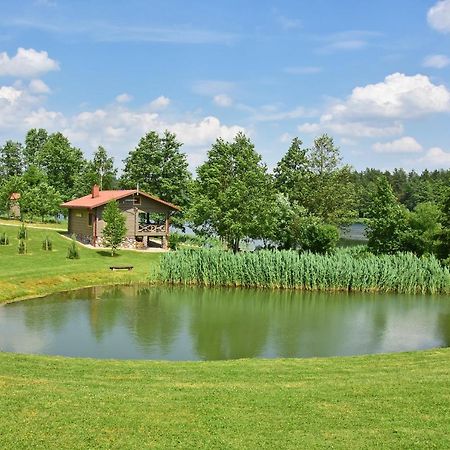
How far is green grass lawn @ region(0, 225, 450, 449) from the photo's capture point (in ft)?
30.6

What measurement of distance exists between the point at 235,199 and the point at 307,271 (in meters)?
10.1

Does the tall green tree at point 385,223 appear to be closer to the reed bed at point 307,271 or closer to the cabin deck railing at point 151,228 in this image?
the reed bed at point 307,271

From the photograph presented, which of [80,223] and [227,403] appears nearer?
[227,403]

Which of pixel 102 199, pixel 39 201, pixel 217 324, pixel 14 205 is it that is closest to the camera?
pixel 217 324

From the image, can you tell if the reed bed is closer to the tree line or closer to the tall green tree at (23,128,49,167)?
the tree line

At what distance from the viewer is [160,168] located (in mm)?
57125

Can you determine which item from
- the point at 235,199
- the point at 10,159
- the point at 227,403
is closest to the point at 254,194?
the point at 235,199

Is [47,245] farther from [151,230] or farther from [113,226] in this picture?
[151,230]

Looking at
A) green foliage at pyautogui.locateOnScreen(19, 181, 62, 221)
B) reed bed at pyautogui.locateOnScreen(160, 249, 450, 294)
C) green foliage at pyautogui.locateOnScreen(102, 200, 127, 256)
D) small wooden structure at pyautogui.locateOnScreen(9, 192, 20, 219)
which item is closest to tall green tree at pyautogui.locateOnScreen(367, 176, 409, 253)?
reed bed at pyautogui.locateOnScreen(160, 249, 450, 294)

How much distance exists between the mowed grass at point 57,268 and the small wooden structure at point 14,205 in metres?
14.3

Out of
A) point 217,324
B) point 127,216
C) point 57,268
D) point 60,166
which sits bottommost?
point 217,324

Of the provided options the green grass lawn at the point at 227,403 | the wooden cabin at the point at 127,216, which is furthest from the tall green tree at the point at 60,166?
the green grass lawn at the point at 227,403

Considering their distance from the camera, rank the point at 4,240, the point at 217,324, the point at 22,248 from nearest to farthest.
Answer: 1. the point at 217,324
2. the point at 22,248
3. the point at 4,240

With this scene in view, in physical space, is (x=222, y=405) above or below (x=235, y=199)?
below
